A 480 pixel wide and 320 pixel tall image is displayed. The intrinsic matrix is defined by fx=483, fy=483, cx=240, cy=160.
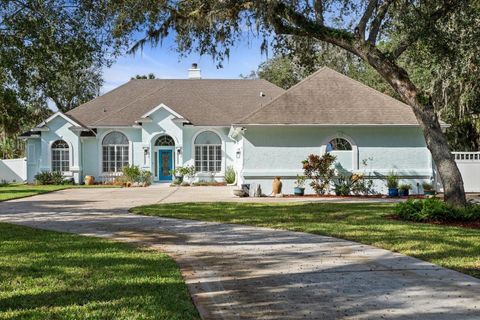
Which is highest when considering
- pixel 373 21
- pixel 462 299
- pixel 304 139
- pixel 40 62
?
pixel 373 21

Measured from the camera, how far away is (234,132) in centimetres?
2562

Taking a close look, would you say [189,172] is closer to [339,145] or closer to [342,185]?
[339,145]

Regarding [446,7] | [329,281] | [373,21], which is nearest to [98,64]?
[373,21]

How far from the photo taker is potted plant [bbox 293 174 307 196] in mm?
21406

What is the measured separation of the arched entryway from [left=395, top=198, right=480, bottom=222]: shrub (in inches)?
769

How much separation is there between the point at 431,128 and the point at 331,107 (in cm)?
982

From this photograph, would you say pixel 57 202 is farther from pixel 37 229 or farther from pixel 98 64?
pixel 37 229

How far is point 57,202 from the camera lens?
1845 cm

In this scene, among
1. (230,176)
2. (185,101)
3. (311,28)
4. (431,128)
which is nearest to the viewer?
(431,128)

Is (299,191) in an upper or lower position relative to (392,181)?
lower

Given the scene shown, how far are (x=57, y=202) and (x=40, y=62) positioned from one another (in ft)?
21.4

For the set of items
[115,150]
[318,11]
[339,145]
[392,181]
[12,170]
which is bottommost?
[392,181]

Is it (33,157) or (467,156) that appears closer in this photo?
(467,156)

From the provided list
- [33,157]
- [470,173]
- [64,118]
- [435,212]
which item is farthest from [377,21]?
[33,157]
